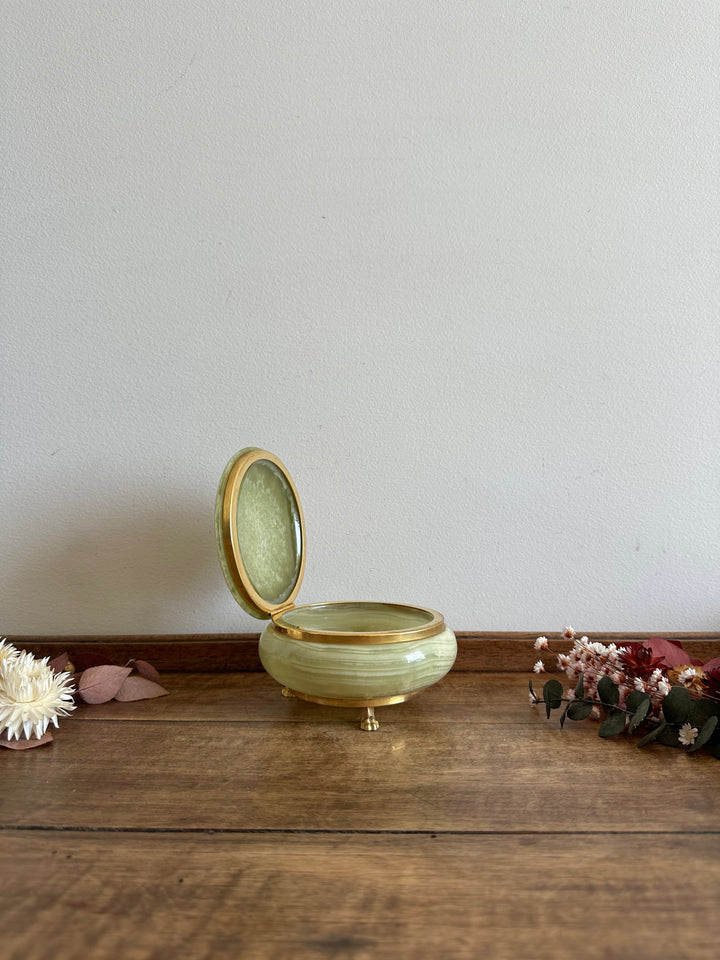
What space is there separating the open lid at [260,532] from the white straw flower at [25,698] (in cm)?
21

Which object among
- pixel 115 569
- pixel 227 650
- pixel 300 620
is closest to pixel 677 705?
pixel 300 620

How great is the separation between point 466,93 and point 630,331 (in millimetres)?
376

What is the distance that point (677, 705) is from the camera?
27.1 inches

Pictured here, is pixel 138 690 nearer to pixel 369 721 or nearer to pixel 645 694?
pixel 369 721

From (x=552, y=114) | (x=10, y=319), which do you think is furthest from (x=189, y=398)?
(x=552, y=114)

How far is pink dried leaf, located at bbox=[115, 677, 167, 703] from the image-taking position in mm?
860

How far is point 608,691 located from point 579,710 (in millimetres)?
36

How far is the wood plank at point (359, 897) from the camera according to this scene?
41 centimetres

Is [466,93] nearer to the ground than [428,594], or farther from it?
farther from it

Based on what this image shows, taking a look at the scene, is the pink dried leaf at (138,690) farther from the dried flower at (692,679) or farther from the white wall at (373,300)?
the dried flower at (692,679)

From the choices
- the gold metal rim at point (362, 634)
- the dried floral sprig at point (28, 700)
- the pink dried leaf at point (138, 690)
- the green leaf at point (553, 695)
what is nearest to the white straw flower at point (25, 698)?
the dried floral sprig at point (28, 700)

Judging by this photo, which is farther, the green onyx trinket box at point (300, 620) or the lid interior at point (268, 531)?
the lid interior at point (268, 531)

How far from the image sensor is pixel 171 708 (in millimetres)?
827

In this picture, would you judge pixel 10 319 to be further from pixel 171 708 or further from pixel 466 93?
pixel 466 93
